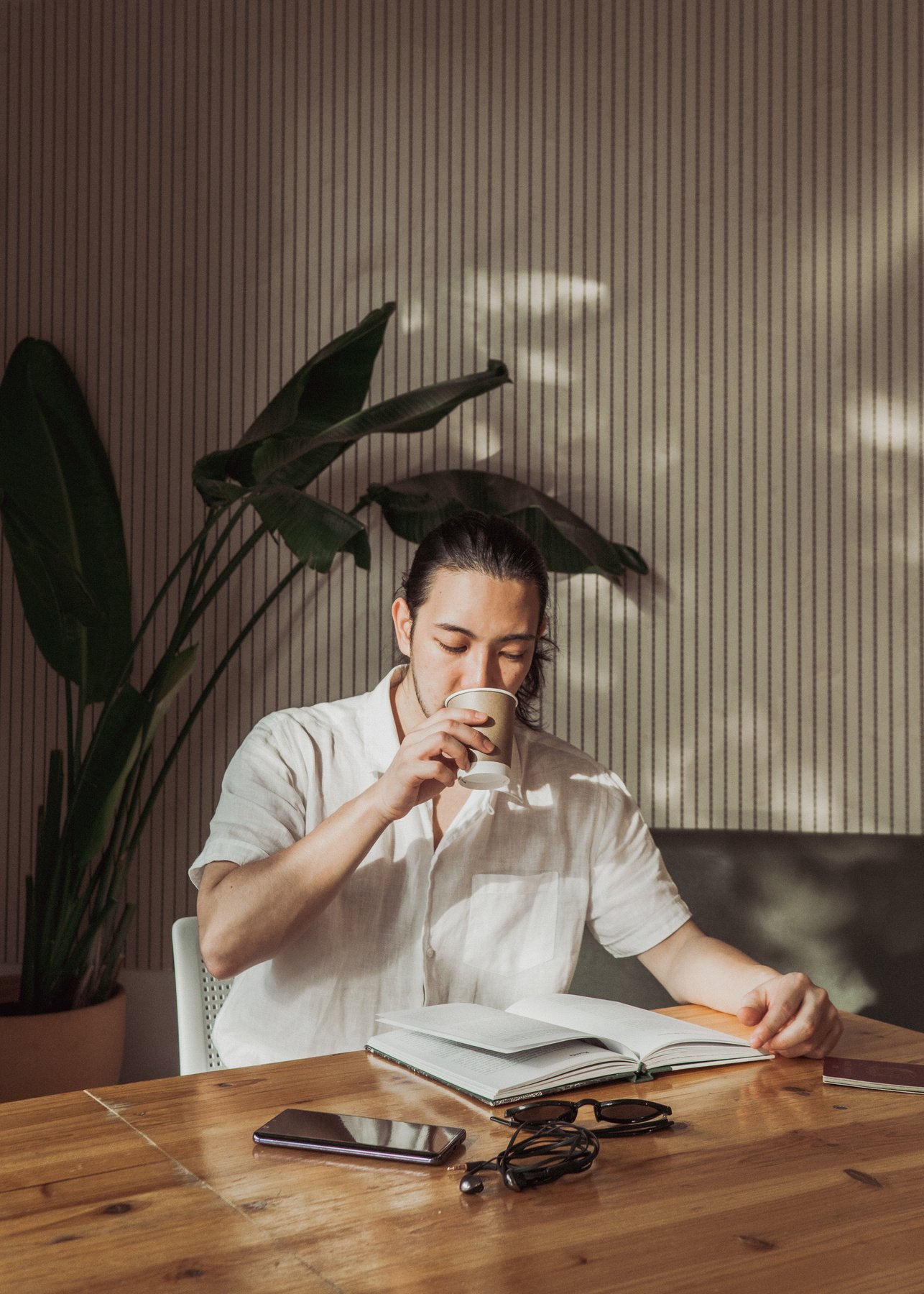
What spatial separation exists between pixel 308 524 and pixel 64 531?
2.45 ft

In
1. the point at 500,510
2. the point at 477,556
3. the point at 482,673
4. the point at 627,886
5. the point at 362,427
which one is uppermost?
the point at 362,427

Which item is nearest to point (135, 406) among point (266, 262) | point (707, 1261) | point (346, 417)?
point (266, 262)

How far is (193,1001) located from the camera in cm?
162

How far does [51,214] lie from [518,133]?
4.65 ft

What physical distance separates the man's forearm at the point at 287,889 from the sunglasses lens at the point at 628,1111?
0.48 metres

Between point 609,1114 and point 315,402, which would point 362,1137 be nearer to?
point 609,1114

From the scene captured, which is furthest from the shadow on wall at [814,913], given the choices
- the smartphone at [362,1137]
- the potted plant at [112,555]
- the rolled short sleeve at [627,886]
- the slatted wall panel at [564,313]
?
the smartphone at [362,1137]

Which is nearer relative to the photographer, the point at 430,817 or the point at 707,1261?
the point at 707,1261

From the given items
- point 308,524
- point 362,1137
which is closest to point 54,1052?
point 308,524

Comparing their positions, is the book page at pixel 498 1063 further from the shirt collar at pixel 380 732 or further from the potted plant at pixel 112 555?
the potted plant at pixel 112 555

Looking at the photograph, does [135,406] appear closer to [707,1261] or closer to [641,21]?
[641,21]

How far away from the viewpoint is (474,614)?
61.7 inches

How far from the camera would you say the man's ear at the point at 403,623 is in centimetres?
172

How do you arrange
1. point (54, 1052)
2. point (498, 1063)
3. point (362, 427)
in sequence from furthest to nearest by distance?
1. point (362, 427)
2. point (54, 1052)
3. point (498, 1063)
